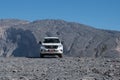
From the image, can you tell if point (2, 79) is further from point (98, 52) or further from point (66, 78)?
point (98, 52)

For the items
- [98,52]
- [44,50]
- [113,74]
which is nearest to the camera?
[113,74]

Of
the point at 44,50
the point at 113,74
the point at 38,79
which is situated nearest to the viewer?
the point at 38,79

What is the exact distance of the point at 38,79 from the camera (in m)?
16.2

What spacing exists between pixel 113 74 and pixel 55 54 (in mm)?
24720

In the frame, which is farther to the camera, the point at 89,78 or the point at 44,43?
the point at 44,43

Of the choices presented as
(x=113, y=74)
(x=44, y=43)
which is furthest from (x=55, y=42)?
(x=113, y=74)

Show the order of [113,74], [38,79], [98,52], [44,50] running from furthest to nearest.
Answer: [98,52], [44,50], [113,74], [38,79]

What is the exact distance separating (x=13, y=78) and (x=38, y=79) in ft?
3.30

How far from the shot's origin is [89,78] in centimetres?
1633

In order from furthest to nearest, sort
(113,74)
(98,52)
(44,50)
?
(98,52), (44,50), (113,74)

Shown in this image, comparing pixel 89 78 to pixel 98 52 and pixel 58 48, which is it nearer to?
pixel 58 48

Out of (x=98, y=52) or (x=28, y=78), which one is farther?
(x=98, y=52)

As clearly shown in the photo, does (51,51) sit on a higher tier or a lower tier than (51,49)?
lower

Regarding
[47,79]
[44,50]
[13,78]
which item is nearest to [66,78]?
[47,79]
